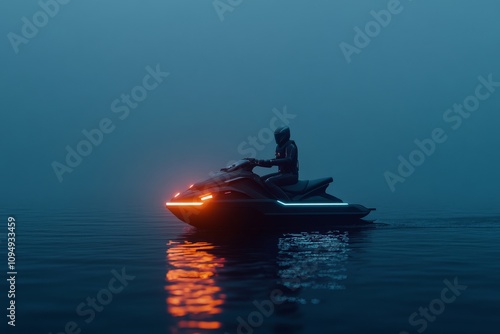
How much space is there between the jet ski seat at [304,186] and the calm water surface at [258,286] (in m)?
2.71

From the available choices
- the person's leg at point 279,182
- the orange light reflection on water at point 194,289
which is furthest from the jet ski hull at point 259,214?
the orange light reflection on water at point 194,289

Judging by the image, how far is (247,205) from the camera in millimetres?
12539

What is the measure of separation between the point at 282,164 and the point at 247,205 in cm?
170

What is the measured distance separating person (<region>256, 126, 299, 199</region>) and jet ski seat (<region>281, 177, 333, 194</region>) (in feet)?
0.38

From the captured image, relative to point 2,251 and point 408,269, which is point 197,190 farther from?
point 408,269

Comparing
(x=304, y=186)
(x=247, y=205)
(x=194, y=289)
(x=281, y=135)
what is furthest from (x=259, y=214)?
(x=194, y=289)

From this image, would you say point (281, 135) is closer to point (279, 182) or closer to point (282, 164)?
point (282, 164)

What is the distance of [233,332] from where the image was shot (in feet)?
13.2

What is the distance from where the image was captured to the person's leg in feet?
43.1

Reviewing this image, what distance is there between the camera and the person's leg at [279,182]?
13.1 m

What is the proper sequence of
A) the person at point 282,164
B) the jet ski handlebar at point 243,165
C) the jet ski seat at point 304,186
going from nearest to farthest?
the jet ski handlebar at point 243,165, the person at point 282,164, the jet ski seat at point 304,186

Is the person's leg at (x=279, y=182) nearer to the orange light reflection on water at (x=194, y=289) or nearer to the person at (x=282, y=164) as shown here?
the person at (x=282, y=164)

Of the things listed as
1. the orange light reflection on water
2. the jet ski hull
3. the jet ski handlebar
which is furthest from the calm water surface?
the jet ski handlebar

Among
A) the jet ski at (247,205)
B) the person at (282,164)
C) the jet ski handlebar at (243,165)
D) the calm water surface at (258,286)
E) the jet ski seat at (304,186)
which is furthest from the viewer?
the jet ski seat at (304,186)
